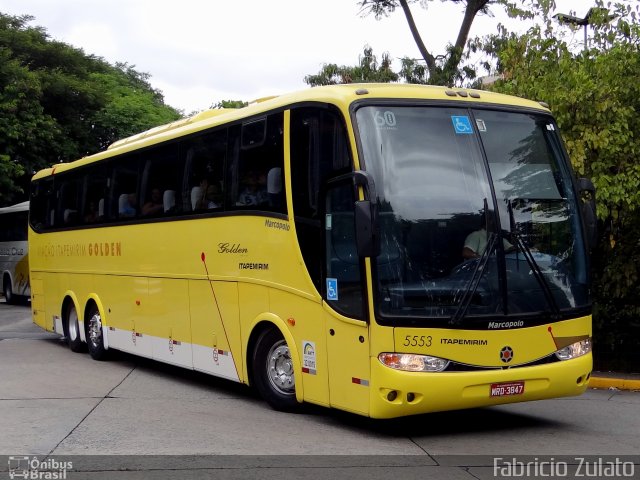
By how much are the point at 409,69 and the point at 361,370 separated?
2019 cm

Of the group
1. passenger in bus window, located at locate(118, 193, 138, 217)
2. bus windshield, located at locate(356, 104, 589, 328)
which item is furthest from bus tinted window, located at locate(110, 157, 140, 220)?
bus windshield, located at locate(356, 104, 589, 328)

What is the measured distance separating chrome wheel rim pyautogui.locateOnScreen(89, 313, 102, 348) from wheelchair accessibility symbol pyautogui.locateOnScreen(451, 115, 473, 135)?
8.13m

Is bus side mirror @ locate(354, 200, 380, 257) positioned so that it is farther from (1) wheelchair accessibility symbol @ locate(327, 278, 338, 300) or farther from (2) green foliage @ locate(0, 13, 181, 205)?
(2) green foliage @ locate(0, 13, 181, 205)

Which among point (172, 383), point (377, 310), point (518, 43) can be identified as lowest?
point (172, 383)

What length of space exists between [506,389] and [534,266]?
1163 mm

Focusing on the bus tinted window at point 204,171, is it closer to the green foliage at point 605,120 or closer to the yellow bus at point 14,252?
the green foliage at point 605,120

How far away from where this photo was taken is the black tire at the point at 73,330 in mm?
16016

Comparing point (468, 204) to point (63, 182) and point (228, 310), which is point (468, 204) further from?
point (63, 182)

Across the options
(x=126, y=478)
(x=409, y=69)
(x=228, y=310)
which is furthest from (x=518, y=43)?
(x=409, y=69)

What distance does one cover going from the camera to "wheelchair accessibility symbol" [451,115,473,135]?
8.79m

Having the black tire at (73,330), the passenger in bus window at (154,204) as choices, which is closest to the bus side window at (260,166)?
the passenger in bus window at (154,204)

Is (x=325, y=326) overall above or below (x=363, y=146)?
below

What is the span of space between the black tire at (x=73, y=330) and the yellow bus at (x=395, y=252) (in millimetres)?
5460

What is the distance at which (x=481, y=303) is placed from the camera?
8297mm
